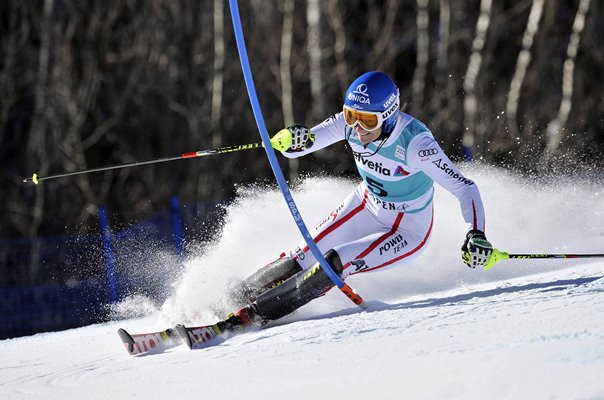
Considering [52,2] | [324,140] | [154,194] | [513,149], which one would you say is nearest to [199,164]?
[154,194]

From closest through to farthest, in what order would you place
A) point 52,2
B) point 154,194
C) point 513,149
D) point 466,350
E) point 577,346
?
point 577,346, point 466,350, point 513,149, point 52,2, point 154,194

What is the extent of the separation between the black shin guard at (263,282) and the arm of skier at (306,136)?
73cm

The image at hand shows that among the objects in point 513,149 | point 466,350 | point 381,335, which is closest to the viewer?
point 466,350

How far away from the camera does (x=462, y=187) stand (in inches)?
196

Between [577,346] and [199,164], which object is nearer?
[577,346]

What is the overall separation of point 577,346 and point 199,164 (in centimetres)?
1390

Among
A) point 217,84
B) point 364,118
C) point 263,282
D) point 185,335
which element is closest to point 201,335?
point 185,335

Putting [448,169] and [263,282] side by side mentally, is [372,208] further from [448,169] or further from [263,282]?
[263,282]

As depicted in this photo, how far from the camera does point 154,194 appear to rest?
17.6m

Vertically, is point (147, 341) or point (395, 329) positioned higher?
point (147, 341)

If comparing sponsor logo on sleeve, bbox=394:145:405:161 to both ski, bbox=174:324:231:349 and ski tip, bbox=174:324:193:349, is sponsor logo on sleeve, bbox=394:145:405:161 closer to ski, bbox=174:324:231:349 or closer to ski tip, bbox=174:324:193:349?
ski, bbox=174:324:231:349

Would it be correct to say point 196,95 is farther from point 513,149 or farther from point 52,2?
point 513,149

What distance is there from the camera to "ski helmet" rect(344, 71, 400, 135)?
5.03m

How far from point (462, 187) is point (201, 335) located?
1.77m
